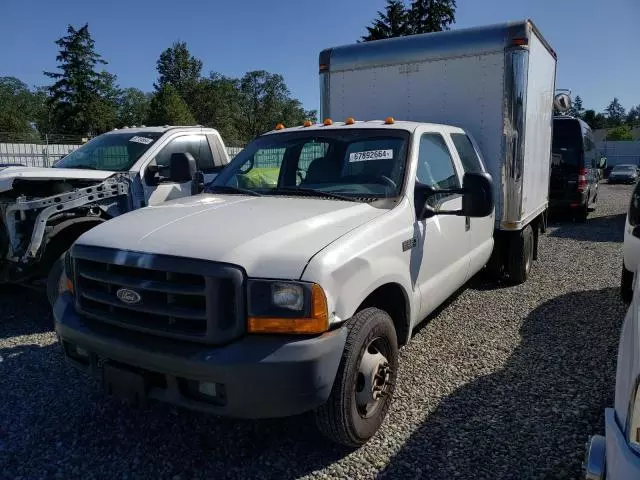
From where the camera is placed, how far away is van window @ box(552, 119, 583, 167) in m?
11.8

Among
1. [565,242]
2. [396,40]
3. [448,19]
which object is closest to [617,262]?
[565,242]

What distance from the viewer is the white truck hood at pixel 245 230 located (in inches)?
97.3

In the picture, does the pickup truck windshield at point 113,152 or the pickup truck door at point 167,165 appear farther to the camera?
the pickup truck windshield at point 113,152

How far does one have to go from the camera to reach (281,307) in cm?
242

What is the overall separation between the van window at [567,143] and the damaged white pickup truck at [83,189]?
8.87m

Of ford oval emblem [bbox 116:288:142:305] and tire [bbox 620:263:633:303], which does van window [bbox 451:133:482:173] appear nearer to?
tire [bbox 620:263:633:303]

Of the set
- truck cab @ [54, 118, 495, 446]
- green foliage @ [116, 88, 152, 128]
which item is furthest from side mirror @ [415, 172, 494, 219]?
green foliage @ [116, 88, 152, 128]

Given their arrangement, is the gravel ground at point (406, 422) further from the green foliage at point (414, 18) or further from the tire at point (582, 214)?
the green foliage at point (414, 18)

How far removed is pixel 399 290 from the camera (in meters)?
3.31

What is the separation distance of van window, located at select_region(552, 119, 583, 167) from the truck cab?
9.67 meters

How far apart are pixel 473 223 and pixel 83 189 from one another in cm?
386

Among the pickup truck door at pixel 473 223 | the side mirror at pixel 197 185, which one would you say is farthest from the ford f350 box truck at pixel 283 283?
the pickup truck door at pixel 473 223

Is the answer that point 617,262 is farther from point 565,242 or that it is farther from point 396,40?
point 396,40

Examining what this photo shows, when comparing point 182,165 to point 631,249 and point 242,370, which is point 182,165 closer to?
point 242,370
